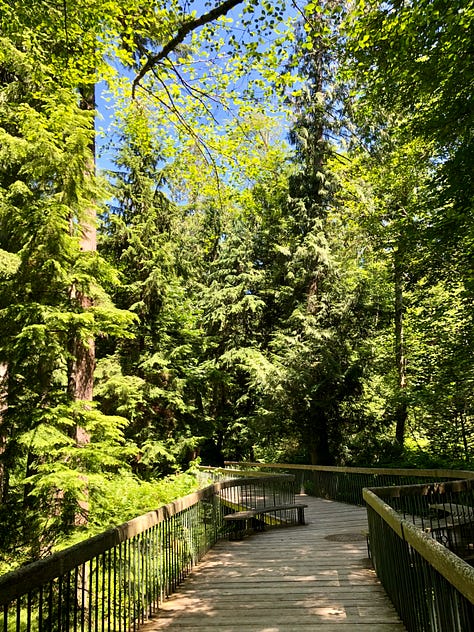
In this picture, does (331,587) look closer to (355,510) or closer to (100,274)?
(100,274)

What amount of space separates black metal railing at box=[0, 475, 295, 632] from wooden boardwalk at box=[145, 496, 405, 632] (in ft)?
0.72

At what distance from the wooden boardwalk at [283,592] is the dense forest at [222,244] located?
1.81 m

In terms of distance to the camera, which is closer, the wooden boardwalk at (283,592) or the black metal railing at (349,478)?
the wooden boardwalk at (283,592)

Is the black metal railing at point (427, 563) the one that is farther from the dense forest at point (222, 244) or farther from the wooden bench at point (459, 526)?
the dense forest at point (222, 244)

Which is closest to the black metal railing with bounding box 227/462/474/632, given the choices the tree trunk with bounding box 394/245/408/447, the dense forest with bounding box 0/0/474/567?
the dense forest with bounding box 0/0/474/567

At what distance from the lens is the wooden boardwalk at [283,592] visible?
400 centimetres

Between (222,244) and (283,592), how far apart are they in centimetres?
2050

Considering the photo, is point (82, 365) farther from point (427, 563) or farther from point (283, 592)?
point (427, 563)

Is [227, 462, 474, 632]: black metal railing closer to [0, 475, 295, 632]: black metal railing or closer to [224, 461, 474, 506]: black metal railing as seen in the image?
[224, 461, 474, 506]: black metal railing

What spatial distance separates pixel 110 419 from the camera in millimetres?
6699

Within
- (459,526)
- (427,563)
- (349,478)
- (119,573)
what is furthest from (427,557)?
(349,478)

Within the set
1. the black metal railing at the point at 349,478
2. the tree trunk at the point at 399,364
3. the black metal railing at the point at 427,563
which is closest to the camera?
the black metal railing at the point at 427,563

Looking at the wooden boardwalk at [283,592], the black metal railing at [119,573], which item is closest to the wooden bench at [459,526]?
the wooden boardwalk at [283,592]

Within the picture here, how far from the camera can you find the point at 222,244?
2428 cm
